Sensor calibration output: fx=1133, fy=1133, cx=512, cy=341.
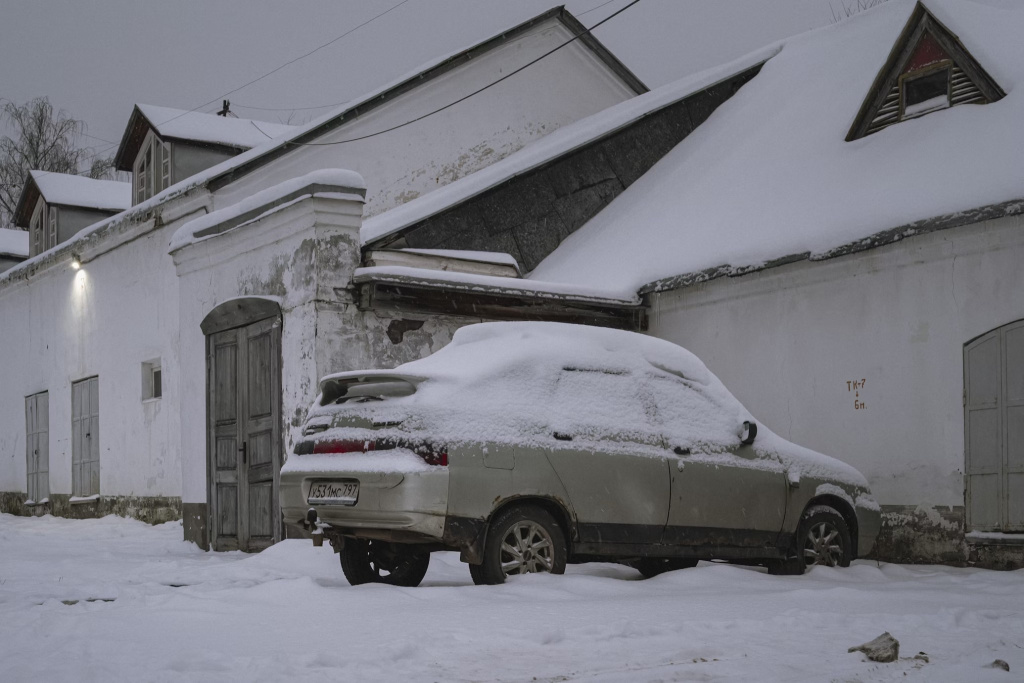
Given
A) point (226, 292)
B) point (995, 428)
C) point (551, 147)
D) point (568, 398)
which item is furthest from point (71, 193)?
point (995, 428)

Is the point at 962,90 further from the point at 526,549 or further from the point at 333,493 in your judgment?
the point at 333,493

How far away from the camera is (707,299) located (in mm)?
12430

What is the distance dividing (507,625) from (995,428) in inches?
217

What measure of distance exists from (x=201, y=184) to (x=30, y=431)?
381 inches

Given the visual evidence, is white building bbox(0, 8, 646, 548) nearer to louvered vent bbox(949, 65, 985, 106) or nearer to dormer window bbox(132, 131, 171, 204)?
dormer window bbox(132, 131, 171, 204)

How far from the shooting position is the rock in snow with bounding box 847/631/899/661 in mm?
4895

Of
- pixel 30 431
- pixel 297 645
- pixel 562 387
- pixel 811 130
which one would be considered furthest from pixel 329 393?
pixel 30 431

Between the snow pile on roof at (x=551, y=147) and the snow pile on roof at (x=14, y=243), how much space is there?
48.8 ft

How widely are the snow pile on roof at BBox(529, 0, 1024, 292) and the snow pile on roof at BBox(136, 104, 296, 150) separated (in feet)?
25.2

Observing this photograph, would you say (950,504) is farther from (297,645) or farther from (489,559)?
(297,645)

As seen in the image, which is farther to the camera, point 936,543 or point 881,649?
point 936,543

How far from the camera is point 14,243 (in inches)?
1146

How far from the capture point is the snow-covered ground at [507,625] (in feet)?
15.5

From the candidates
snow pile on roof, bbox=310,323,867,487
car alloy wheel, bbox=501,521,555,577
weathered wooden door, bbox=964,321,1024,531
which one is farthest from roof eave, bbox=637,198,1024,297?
car alloy wheel, bbox=501,521,555,577
